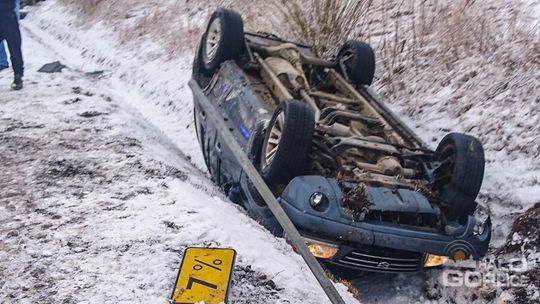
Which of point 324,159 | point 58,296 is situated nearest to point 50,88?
point 324,159

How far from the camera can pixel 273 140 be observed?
172 inches

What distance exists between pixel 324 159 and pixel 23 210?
2187 mm

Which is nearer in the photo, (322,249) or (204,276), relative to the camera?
(204,276)

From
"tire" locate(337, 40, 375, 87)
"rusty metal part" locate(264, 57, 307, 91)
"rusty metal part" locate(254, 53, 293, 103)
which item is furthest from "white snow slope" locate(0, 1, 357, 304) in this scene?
"tire" locate(337, 40, 375, 87)

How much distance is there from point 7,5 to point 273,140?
5.09m

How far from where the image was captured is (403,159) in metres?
4.61

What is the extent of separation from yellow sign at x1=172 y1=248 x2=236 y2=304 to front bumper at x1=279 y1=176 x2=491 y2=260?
71 centimetres

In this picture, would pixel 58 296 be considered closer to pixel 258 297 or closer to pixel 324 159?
pixel 258 297

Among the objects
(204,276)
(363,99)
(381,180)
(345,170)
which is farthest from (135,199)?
(363,99)

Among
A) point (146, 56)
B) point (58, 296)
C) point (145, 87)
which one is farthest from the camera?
point (146, 56)

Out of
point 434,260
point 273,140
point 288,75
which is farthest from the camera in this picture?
point 288,75

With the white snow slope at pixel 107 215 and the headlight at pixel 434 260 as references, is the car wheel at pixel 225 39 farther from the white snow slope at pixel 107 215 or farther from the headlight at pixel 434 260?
the headlight at pixel 434 260

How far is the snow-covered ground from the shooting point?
3.14 meters

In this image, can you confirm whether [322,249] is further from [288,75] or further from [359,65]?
[359,65]
